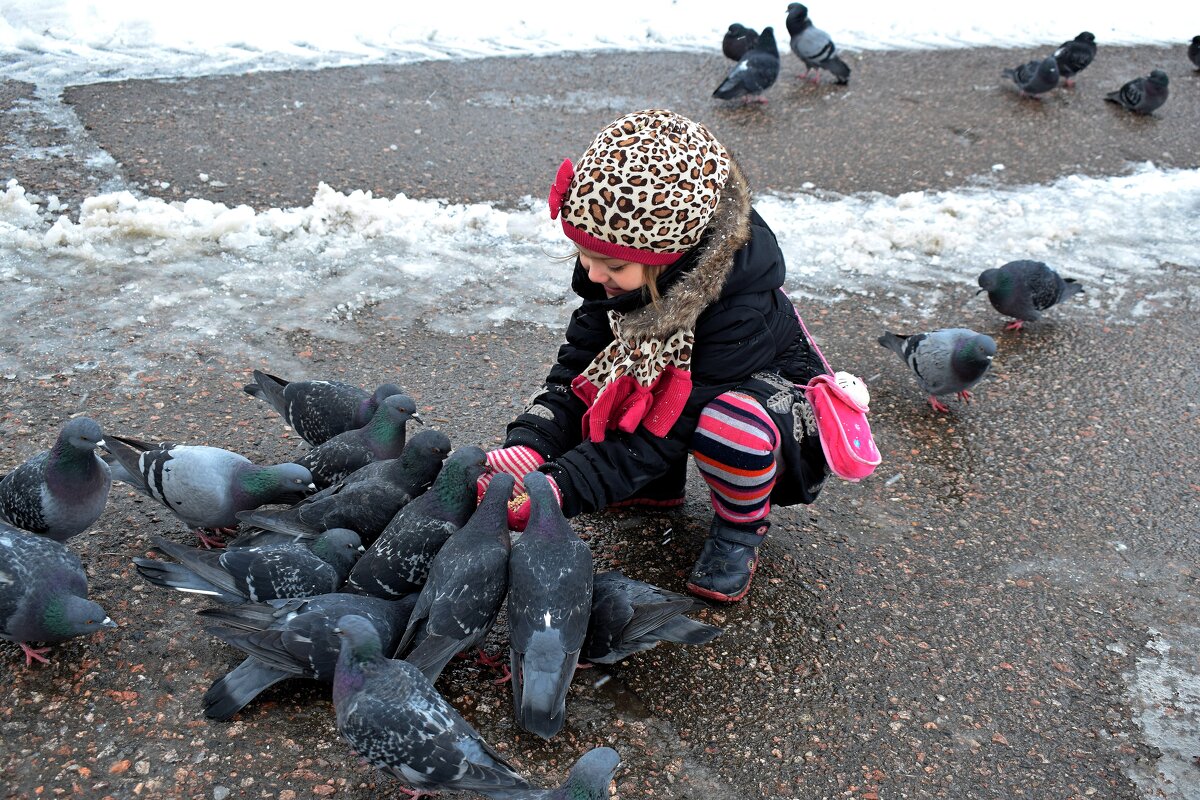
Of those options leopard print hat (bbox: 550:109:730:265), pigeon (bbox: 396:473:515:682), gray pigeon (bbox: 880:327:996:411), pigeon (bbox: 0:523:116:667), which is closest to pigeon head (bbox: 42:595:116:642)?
pigeon (bbox: 0:523:116:667)

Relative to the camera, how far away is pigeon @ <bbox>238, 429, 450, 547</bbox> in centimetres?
340

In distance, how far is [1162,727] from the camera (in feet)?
10.0

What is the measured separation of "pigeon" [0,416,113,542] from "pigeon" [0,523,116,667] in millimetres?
248

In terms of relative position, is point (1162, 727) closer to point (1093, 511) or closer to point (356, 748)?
point (1093, 511)

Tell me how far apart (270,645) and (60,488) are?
106 centimetres

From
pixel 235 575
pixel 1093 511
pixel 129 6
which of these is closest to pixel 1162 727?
pixel 1093 511

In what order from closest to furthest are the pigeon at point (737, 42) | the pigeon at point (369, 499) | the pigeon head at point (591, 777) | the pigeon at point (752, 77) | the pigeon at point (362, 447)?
the pigeon head at point (591, 777) < the pigeon at point (369, 499) < the pigeon at point (362, 447) < the pigeon at point (752, 77) < the pigeon at point (737, 42)

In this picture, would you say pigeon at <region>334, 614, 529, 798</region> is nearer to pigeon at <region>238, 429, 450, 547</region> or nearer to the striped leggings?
pigeon at <region>238, 429, 450, 547</region>

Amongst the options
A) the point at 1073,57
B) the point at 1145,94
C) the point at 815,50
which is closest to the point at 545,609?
the point at 815,50

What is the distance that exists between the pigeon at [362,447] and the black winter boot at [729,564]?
4.14ft

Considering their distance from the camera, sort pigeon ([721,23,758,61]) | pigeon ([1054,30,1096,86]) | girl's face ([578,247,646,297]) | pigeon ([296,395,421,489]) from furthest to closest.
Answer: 1. pigeon ([721,23,758,61])
2. pigeon ([1054,30,1096,86])
3. pigeon ([296,395,421,489])
4. girl's face ([578,247,646,297])

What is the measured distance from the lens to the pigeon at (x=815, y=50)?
31.5 feet

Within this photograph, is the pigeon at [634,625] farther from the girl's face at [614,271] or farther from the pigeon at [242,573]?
the girl's face at [614,271]

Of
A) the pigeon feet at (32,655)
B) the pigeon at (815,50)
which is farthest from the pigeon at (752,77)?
the pigeon feet at (32,655)
